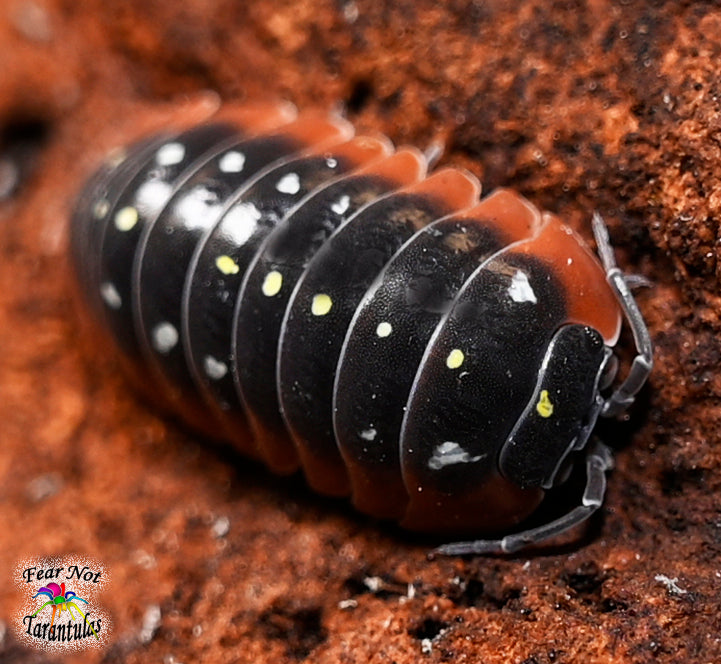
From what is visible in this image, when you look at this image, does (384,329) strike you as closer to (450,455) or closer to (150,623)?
(450,455)

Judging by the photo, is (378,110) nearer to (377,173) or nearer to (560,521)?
(377,173)

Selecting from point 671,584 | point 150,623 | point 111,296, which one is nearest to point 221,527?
point 150,623

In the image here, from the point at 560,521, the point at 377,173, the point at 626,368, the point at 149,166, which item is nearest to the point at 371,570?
the point at 560,521

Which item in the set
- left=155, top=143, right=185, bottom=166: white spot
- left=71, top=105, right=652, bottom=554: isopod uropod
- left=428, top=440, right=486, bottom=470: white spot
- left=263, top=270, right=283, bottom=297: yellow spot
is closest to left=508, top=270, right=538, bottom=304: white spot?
left=71, top=105, right=652, bottom=554: isopod uropod

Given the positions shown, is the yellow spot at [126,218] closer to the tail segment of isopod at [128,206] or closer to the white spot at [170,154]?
the tail segment of isopod at [128,206]

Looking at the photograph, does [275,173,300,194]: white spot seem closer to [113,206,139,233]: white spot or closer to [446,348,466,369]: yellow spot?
[113,206,139,233]: white spot

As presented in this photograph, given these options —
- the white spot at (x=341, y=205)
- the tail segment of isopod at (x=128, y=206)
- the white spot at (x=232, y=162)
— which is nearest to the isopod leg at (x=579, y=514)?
the white spot at (x=341, y=205)
